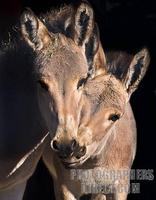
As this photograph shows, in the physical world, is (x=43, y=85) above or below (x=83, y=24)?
below

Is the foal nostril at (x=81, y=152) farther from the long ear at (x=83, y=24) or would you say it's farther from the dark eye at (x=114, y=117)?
the long ear at (x=83, y=24)

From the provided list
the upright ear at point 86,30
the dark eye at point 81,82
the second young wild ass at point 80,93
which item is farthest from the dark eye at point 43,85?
the upright ear at point 86,30

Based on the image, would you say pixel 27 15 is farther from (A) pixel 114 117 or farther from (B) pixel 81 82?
(A) pixel 114 117

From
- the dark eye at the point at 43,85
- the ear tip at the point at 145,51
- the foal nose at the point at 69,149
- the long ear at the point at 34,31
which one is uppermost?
the long ear at the point at 34,31

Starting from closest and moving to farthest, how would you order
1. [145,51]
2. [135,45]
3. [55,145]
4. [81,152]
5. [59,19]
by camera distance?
[55,145] < [81,152] < [59,19] < [145,51] < [135,45]

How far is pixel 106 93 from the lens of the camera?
2.99m

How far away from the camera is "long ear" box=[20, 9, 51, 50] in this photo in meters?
2.95

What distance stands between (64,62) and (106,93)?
224 mm

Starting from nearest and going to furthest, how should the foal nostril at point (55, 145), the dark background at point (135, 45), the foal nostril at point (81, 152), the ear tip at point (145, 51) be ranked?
the foal nostril at point (55, 145), the foal nostril at point (81, 152), the ear tip at point (145, 51), the dark background at point (135, 45)

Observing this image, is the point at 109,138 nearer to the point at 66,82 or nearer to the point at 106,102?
the point at 106,102

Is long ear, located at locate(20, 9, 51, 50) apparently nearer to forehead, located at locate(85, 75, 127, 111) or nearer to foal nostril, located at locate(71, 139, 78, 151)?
forehead, located at locate(85, 75, 127, 111)

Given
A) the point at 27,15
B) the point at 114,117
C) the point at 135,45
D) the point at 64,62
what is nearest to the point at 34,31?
the point at 27,15

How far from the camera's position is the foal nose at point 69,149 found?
2801mm

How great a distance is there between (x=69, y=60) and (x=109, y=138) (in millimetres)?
376
